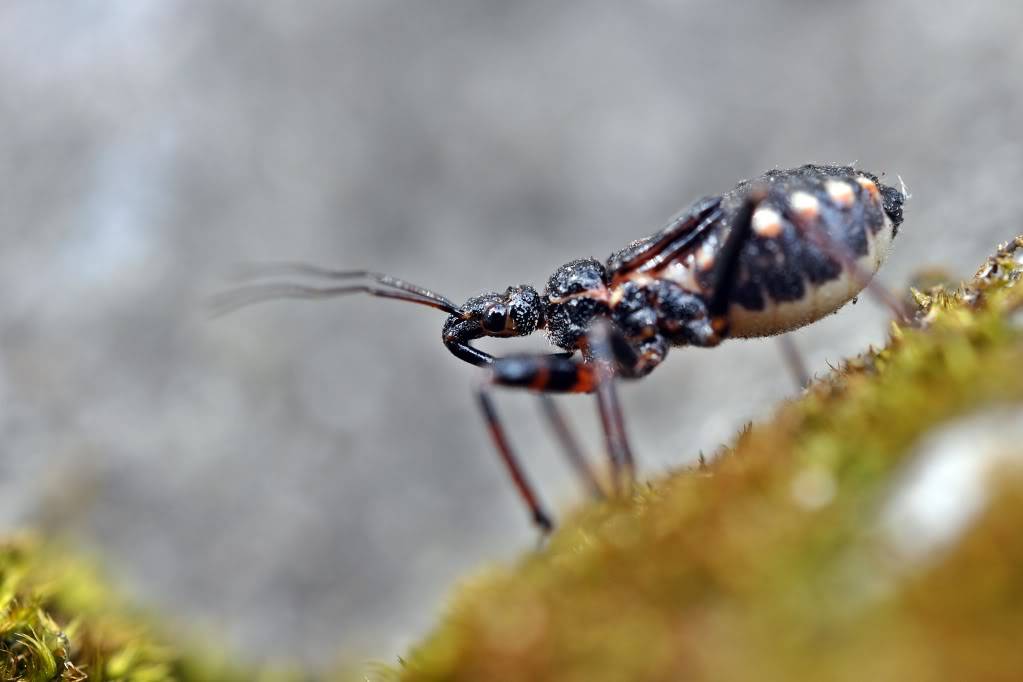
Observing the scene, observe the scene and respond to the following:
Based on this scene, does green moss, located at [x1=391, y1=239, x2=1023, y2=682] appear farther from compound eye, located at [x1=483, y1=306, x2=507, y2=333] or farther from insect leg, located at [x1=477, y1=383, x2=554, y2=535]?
compound eye, located at [x1=483, y1=306, x2=507, y2=333]

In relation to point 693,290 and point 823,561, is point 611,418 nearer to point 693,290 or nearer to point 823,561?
point 693,290

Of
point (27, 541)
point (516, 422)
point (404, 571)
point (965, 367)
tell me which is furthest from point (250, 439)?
point (965, 367)

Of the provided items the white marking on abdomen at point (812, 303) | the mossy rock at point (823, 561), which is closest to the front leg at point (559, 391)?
the mossy rock at point (823, 561)

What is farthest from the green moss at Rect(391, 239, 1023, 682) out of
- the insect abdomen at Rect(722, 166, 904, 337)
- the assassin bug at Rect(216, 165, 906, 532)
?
the insect abdomen at Rect(722, 166, 904, 337)

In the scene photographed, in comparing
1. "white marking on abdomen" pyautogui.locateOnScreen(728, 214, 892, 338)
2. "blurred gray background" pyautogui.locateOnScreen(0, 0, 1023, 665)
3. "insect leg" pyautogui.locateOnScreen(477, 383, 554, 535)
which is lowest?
"insect leg" pyautogui.locateOnScreen(477, 383, 554, 535)

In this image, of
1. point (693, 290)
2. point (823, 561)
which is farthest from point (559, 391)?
point (823, 561)

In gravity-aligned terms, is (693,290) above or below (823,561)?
above
